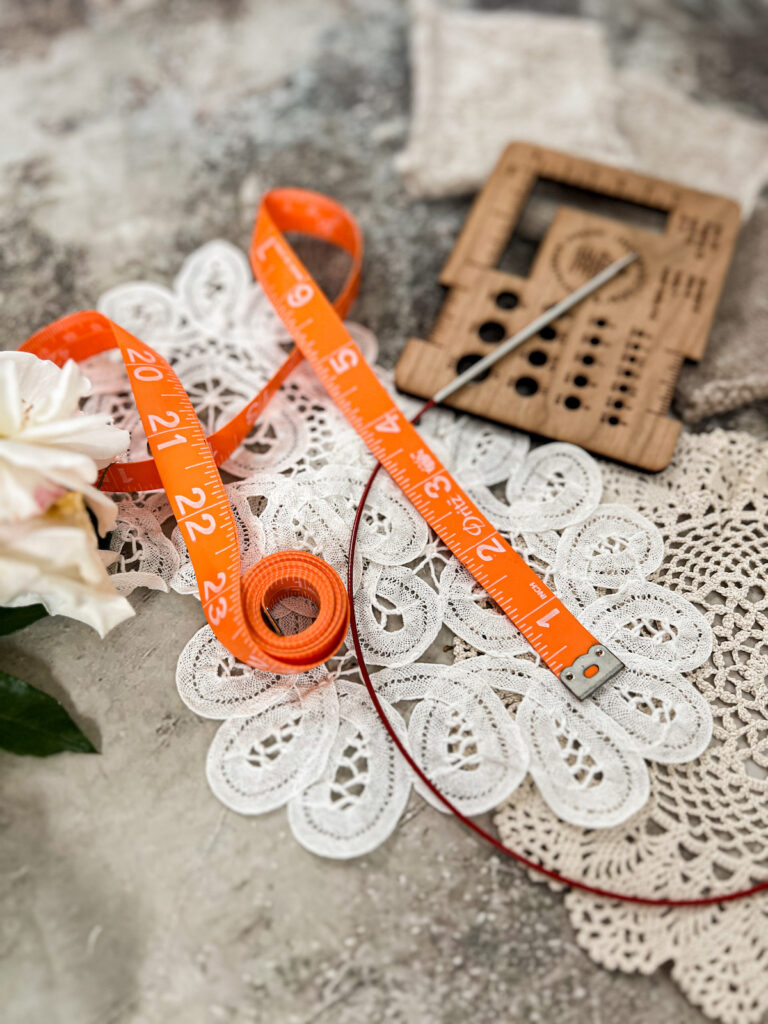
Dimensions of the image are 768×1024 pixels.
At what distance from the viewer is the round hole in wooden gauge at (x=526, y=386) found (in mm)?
1425

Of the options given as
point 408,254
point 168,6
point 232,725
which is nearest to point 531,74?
point 408,254

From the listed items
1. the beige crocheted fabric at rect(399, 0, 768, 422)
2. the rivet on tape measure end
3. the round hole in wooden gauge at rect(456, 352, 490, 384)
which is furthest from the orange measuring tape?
the beige crocheted fabric at rect(399, 0, 768, 422)

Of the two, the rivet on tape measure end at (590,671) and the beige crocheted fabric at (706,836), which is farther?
the rivet on tape measure end at (590,671)

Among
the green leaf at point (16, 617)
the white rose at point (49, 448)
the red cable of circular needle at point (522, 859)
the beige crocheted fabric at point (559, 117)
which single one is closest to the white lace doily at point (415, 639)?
the red cable of circular needle at point (522, 859)

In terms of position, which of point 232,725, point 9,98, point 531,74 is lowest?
point 232,725

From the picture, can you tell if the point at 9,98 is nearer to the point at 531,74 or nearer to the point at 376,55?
the point at 376,55

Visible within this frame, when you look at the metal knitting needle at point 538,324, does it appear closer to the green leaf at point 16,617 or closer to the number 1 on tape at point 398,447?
the number 1 on tape at point 398,447

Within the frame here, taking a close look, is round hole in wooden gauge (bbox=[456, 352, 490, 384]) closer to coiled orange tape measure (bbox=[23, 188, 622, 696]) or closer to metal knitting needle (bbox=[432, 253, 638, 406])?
metal knitting needle (bbox=[432, 253, 638, 406])

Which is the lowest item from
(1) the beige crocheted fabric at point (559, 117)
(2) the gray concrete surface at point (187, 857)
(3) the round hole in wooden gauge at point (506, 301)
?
(2) the gray concrete surface at point (187, 857)

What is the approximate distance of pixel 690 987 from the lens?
3.27 ft

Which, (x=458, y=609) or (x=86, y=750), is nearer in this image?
(x=86, y=750)

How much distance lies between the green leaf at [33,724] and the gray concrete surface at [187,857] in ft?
0.10

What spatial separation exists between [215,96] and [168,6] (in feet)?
1.17

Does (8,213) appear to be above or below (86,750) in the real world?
above
